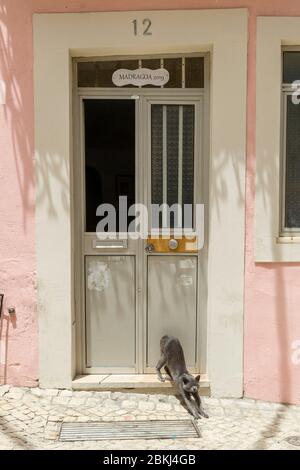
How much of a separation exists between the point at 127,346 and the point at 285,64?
9.76 feet

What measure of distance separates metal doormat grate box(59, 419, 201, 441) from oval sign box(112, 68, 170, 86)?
298 centimetres

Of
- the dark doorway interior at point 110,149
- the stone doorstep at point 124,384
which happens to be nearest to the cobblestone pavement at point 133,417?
the stone doorstep at point 124,384

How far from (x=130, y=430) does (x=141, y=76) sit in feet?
10.1

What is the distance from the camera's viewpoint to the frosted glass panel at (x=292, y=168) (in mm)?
4691

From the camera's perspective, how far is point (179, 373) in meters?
4.53

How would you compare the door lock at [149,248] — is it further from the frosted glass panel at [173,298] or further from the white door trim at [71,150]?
the white door trim at [71,150]

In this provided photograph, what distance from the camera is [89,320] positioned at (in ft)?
16.1

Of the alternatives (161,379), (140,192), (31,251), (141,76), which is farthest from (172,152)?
(161,379)

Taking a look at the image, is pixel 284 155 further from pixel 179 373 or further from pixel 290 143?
pixel 179 373

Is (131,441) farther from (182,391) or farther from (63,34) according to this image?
(63,34)

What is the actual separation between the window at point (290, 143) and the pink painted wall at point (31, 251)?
346 millimetres

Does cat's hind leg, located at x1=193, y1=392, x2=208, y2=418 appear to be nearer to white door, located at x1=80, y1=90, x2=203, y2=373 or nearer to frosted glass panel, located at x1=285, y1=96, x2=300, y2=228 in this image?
white door, located at x1=80, y1=90, x2=203, y2=373

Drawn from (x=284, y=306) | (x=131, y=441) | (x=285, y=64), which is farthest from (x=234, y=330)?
(x=285, y=64)

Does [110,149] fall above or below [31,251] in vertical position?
above
